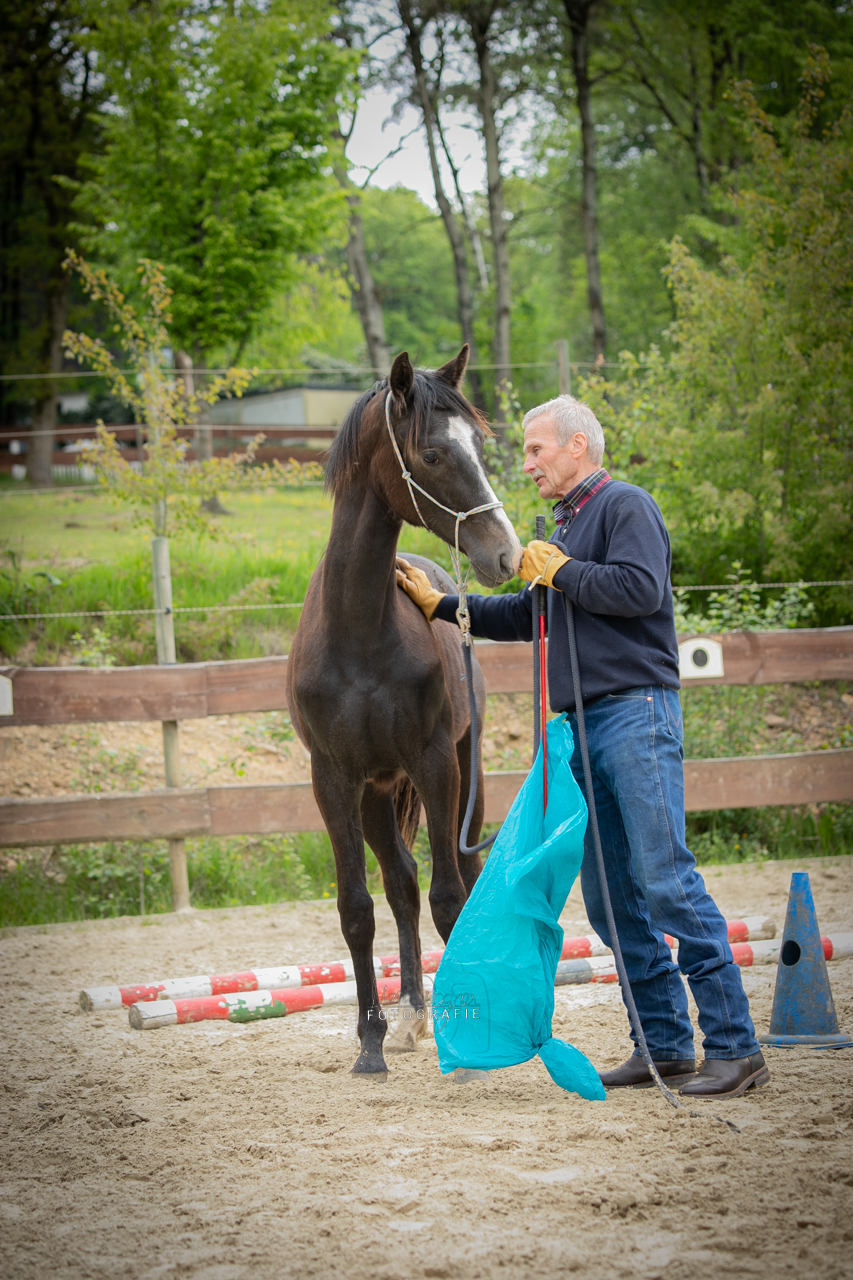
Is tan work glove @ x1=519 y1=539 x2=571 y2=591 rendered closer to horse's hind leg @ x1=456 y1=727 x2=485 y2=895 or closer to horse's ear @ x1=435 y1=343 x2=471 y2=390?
horse's ear @ x1=435 y1=343 x2=471 y2=390

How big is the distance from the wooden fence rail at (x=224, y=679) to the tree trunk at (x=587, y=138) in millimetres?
11888

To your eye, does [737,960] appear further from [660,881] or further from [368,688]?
[368,688]

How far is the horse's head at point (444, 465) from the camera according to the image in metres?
2.86

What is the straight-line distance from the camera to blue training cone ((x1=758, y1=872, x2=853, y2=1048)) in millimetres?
3170

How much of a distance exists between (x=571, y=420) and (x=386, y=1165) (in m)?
2.07

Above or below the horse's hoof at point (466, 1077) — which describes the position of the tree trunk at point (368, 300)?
above

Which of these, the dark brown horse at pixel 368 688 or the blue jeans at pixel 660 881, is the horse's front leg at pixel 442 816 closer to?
the dark brown horse at pixel 368 688

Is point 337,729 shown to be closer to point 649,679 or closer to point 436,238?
point 649,679

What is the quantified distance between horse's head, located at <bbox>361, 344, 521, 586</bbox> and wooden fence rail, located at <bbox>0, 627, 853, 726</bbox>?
108 inches

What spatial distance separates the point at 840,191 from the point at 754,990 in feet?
24.3

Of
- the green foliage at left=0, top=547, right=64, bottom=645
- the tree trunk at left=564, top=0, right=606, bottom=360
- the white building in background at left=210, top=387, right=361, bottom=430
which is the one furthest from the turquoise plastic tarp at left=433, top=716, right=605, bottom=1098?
the white building in background at left=210, top=387, right=361, bottom=430

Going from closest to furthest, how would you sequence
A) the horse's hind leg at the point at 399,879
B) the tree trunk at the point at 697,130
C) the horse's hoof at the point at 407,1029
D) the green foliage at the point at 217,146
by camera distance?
1. the horse's hoof at the point at 407,1029
2. the horse's hind leg at the point at 399,879
3. the green foliage at the point at 217,146
4. the tree trunk at the point at 697,130

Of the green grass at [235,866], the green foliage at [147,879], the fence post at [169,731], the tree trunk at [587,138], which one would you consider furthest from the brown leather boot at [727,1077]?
the tree trunk at [587,138]

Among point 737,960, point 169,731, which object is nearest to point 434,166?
point 169,731
